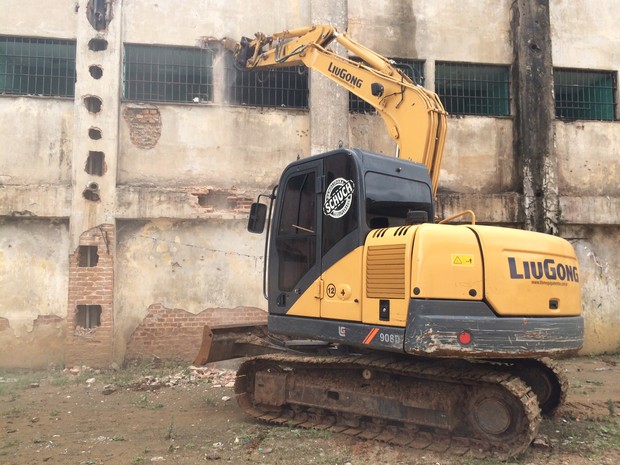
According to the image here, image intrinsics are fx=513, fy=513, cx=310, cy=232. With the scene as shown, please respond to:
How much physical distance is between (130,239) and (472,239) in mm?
6582

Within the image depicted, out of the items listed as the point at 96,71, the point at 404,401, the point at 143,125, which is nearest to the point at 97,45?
the point at 96,71

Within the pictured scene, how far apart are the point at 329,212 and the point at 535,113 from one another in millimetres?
7247

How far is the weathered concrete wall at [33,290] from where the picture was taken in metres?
8.70

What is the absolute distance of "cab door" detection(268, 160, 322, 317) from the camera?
5219mm

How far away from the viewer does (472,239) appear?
172 inches

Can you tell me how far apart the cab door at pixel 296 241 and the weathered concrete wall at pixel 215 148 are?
4041mm

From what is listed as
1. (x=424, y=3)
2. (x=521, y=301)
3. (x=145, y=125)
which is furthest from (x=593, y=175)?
(x=145, y=125)

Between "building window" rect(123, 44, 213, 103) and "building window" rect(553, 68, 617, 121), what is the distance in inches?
291

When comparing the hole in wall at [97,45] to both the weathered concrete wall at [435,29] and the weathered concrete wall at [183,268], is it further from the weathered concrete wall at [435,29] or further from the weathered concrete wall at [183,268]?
the weathered concrete wall at [435,29]

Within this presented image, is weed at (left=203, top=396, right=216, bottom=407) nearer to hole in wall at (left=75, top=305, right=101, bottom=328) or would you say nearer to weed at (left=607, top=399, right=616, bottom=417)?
hole in wall at (left=75, top=305, right=101, bottom=328)

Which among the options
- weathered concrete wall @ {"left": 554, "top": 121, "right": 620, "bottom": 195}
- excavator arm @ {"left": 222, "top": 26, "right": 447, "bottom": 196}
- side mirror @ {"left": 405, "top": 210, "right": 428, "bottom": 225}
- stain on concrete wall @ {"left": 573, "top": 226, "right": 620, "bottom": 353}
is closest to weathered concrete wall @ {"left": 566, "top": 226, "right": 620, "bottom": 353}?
stain on concrete wall @ {"left": 573, "top": 226, "right": 620, "bottom": 353}

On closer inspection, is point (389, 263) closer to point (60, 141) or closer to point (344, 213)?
point (344, 213)

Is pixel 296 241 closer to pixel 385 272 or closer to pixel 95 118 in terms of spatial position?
pixel 385 272

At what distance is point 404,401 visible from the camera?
190 inches
